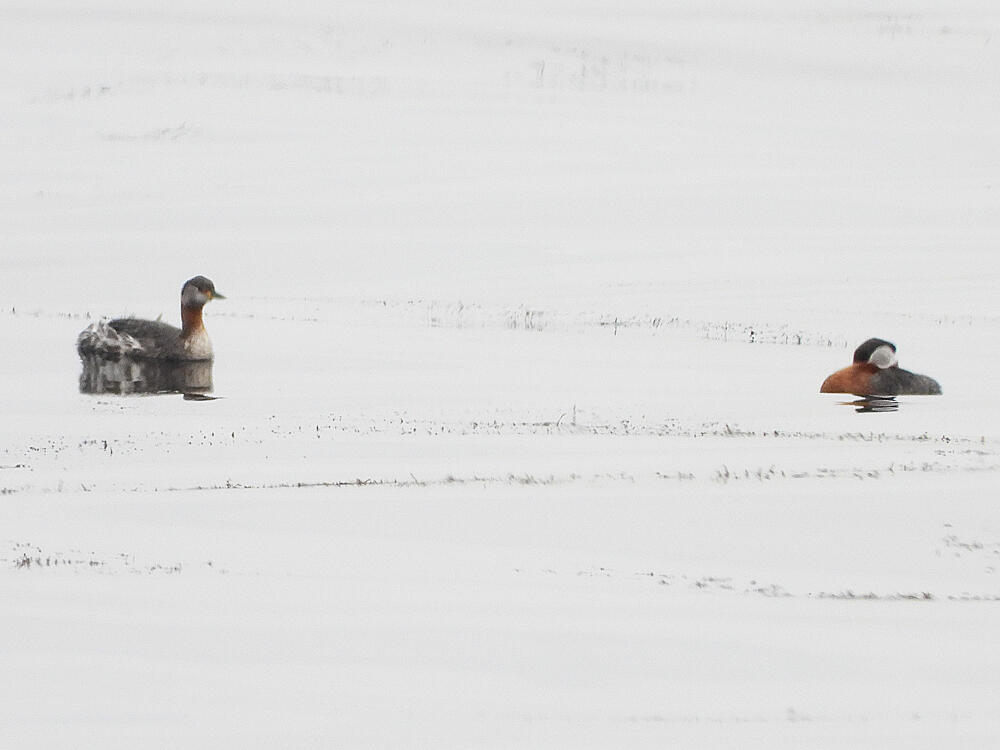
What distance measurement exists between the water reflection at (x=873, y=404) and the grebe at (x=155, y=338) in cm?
676

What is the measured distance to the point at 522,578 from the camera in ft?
26.8

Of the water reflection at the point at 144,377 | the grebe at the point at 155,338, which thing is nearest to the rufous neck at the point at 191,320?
the grebe at the point at 155,338

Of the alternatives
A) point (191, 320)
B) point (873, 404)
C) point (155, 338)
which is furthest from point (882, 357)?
point (155, 338)

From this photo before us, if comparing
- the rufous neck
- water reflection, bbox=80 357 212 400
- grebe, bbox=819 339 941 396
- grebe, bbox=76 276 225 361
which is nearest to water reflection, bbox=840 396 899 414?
grebe, bbox=819 339 941 396

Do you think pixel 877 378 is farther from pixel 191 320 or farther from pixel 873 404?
pixel 191 320

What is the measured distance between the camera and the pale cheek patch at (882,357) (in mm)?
14680

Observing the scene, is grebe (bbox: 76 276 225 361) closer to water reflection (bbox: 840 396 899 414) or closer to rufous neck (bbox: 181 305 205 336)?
rufous neck (bbox: 181 305 205 336)

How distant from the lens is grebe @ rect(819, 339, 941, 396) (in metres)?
14.5

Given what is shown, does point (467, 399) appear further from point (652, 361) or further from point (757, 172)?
point (757, 172)

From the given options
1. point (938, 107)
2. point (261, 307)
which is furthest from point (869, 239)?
point (938, 107)

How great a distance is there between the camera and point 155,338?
16797mm

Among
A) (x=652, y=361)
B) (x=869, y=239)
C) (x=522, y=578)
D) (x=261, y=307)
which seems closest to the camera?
(x=522, y=578)

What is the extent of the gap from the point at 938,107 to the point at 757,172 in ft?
31.3

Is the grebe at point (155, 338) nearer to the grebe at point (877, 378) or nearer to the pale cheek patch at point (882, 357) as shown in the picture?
the grebe at point (877, 378)
